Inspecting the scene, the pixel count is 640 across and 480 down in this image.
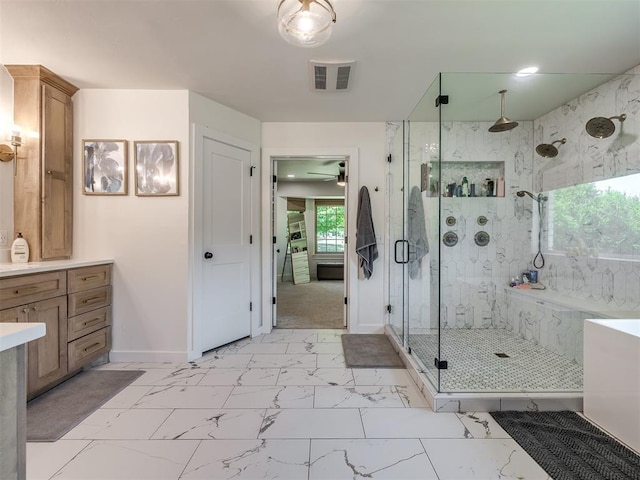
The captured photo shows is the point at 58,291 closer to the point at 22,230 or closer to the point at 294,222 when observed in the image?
the point at 22,230

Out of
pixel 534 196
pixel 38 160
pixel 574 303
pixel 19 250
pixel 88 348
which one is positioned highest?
pixel 38 160

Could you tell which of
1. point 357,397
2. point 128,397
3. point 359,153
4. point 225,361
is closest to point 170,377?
point 128,397

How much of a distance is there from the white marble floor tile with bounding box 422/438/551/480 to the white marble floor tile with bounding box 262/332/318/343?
5.50 ft

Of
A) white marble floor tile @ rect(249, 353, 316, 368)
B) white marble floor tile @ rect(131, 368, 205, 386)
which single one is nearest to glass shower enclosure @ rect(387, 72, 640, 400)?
white marble floor tile @ rect(249, 353, 316, 368)

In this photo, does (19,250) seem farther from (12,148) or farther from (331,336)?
(331,336)

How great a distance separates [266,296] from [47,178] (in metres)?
2.19

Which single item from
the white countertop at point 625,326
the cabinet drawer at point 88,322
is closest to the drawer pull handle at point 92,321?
the cabinet drawer at point 88,322

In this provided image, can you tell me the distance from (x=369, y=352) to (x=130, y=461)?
6.27 ft

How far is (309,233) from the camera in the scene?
7602 millimetres

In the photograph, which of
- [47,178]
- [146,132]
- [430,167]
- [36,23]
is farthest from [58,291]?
[430,167]

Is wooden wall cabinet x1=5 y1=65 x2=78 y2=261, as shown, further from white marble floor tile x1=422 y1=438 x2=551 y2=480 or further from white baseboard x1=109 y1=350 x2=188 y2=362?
white marble floor tile x1=422 y1=438 x2=551 y2=480

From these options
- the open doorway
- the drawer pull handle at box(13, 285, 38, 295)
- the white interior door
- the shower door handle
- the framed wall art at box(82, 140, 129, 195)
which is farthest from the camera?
the open doorway

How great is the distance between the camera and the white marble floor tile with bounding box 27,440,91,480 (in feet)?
4.40

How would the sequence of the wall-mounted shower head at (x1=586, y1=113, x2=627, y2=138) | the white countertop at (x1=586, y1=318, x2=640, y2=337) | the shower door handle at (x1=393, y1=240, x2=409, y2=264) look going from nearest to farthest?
1. the white countertop at (x1=586, y1=318, x2=640, y2=337)
2. the wall-mounted shower head at (x1=586, y1=113, x2=627, y2=138)
3. the shower door handle at (x1=393, y1=240, x2=409, y2=264)
